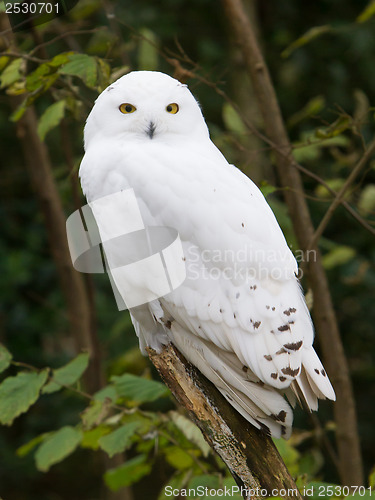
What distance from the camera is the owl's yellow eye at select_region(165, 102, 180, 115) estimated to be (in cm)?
217

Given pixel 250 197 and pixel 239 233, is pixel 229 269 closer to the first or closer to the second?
pixel 239 233

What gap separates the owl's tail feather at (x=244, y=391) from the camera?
1.97 metres

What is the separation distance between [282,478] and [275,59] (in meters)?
3.85

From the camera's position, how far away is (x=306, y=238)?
9.20 feet

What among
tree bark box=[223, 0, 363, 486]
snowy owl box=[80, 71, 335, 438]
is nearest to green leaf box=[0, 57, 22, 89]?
snowy owl box=[80, 71, 335, 438]

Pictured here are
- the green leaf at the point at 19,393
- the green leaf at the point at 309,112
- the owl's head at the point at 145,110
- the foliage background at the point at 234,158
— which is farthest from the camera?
the foliage background at the point at 234,158

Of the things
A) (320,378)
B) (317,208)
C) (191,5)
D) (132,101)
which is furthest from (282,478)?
(191,5)

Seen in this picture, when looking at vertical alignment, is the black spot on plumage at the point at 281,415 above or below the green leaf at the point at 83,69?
below

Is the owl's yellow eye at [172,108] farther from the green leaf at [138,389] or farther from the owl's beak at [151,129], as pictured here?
the green leaf at [138,389]

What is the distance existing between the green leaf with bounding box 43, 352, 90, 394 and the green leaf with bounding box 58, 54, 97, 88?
1.06 metres

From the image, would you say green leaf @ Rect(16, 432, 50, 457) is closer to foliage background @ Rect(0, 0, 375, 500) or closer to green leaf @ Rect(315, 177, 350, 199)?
foliage background @ Rect(0, 0, 375, 500)

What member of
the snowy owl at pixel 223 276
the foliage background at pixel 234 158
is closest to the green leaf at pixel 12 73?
the snowy owl at pixel 223 276

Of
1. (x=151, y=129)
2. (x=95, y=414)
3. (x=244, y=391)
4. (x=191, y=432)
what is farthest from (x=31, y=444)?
(x=151, y=129)

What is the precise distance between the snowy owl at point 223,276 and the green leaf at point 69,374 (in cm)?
46
